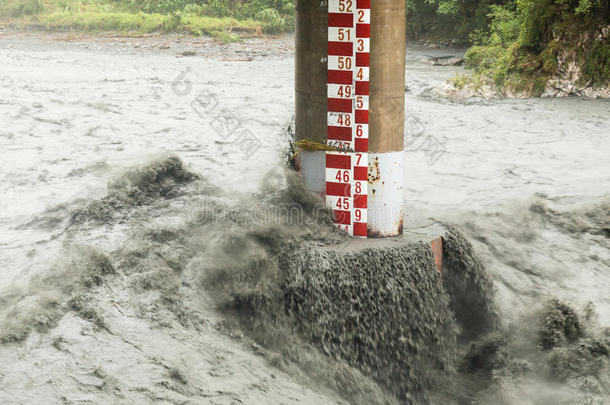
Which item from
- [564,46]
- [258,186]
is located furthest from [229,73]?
[258,186]

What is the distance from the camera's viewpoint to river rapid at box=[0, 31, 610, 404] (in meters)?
4.25

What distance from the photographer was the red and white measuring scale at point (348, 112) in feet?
16.0

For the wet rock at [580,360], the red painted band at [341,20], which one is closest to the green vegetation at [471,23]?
the wet rock at [580,360]

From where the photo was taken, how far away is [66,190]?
7.35 meters

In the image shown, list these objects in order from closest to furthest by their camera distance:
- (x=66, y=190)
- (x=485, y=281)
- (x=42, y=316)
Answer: (x=42, y=316), (x=485, y=281), (x=66, y=190)

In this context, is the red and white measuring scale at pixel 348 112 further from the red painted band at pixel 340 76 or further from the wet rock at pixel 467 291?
the wet rock at pixel 467 291

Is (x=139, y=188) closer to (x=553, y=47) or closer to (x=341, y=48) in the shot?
(x=341, y=48)

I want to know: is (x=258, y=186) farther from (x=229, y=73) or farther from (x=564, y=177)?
(x=229, y=73)

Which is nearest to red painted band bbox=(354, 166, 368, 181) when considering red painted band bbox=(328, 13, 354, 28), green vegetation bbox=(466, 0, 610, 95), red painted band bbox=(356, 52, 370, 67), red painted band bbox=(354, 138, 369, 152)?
red painted band bbox=(354, 138, 369, 152)

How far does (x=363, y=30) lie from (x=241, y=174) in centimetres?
361

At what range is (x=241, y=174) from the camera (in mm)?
8227

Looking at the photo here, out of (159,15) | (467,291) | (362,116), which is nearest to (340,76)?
(362,116)

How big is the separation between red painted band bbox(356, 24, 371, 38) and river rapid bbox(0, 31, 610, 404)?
2.06 metres

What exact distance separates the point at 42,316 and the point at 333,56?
2.43 metres
